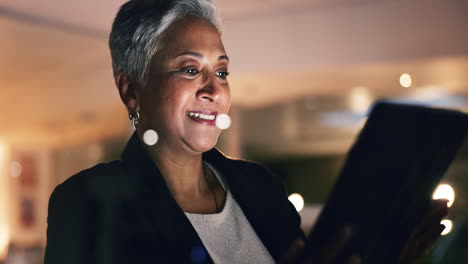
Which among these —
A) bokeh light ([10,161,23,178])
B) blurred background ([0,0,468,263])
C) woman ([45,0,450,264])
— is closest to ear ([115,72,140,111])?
woman ([45,0,450,264])

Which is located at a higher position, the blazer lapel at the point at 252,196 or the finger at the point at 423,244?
the blazer lapel at the point at 252,196

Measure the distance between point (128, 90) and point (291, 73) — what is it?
418 cm

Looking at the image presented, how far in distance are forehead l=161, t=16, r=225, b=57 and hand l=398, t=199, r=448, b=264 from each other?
0.46 metres

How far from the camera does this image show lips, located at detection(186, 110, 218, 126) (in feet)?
3.35

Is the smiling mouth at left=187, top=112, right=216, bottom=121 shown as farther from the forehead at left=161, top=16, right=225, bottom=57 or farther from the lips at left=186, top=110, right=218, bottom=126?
the forehead at left=161, top=16, right=225, bottom=57

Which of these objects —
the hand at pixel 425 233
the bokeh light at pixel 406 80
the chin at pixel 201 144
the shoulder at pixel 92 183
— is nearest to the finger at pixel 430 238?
the hand at pixel 425 233

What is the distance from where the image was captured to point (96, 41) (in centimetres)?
570

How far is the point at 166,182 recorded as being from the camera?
1066mm

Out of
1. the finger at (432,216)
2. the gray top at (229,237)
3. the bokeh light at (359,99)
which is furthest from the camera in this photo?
the bokeh light at (359,99)

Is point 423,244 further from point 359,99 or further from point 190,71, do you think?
point 359,99

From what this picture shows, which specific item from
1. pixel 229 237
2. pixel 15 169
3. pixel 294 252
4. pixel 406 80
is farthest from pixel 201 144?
pixel 15 169

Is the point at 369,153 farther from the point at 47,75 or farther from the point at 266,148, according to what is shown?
the point at 47,75

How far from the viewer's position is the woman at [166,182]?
0.91m

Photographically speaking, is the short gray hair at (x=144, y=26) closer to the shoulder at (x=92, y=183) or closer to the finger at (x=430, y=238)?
the shoulder at (x=92, y=183)
